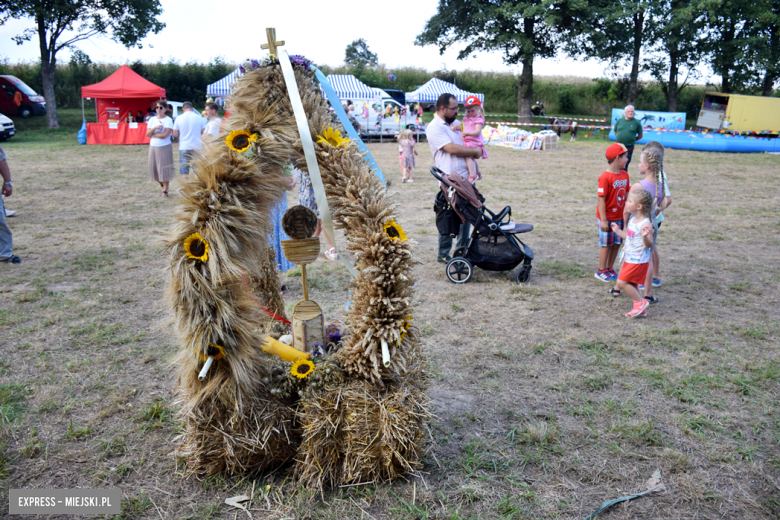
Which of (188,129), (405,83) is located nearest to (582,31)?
(405,83)

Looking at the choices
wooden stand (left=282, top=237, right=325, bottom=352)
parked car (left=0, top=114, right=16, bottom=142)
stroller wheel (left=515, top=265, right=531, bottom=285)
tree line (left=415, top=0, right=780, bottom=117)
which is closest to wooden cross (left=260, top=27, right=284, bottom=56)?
wooden stand (left=282, top=237, right=325, bottom=352)

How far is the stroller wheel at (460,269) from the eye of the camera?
5.71 meters

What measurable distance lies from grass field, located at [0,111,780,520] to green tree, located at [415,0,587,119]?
2414 centimetres

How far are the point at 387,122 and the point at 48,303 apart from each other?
778 inches

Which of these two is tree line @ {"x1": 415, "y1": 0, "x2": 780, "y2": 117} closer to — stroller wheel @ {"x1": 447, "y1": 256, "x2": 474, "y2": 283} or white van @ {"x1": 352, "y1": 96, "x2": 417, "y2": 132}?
white van @ {"x1": 352, "y1": 96, "x2": 417, "y2": 132}

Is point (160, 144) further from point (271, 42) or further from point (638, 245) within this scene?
point (638, 245)

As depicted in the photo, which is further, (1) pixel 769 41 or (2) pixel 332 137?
(1) pixel 769 41

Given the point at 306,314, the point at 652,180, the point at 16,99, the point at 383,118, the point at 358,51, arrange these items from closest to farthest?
1. the point at 306,314
2. the point at 652,180
3. the point at 383,118
4. the point at 16,99
5. the point at 358,51

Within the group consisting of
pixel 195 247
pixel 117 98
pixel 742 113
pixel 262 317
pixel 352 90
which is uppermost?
pixel 352 90

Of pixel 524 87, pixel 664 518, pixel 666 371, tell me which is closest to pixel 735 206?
pixel 666 371

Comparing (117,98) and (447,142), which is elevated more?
(117,98)

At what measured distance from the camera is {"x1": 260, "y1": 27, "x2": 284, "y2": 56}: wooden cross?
2.49m

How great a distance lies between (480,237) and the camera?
5.69 m

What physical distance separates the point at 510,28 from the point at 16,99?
87.3ft
